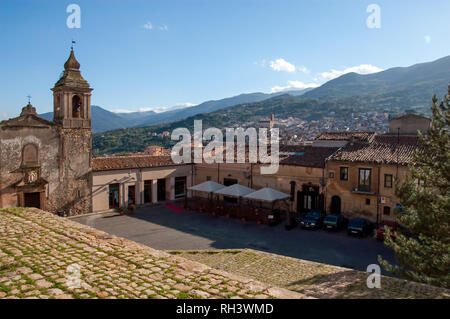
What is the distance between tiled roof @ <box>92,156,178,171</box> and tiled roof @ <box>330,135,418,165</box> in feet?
50.0

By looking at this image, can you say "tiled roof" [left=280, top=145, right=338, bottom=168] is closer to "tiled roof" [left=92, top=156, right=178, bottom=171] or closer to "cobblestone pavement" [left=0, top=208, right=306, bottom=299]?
"tiled roof" [left=92, top=156, right=178, bottom=171]

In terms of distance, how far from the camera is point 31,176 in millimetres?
24172

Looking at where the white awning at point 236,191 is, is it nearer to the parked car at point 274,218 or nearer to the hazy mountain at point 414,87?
the parked car at point 274,218

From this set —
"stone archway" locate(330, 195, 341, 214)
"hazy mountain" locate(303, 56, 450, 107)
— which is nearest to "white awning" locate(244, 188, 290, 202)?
"stone archway" locate(330, 195, 341, 214)

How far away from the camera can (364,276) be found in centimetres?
1172

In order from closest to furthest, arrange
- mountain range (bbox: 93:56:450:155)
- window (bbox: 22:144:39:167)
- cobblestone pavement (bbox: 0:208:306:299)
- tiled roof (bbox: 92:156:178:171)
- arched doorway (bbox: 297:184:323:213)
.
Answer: cobblestone pavement (bbox: 0:208:306:299) → window (bbox: 22:144:39:167) → arched doorway (bbox: 297:184:323:213) → tiled roof (bbox: 92:156:178:171) → mountain range (bbox: 93:56:450:155)

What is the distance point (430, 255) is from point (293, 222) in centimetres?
1213

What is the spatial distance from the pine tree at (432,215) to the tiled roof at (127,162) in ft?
71.5

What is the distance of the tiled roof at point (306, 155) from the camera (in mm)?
26016

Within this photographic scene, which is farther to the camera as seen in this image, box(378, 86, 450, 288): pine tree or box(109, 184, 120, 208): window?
box(109, 184, 120, 208): window

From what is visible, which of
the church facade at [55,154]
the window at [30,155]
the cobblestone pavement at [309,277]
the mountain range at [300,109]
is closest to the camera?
the cobblestone pavement at [309,277]

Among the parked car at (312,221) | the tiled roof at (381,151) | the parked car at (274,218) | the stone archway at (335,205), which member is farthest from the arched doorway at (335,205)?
the parked car at (274,218)

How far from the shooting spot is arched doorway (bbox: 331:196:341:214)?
24844 millimetres

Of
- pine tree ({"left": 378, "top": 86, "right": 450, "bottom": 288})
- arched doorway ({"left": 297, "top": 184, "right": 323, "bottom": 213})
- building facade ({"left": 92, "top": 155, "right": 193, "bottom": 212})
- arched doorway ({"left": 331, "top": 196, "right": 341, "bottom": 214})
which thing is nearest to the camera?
pine tree ({"left": 378, "top": 86, "right": 450, "bottom": 288})
